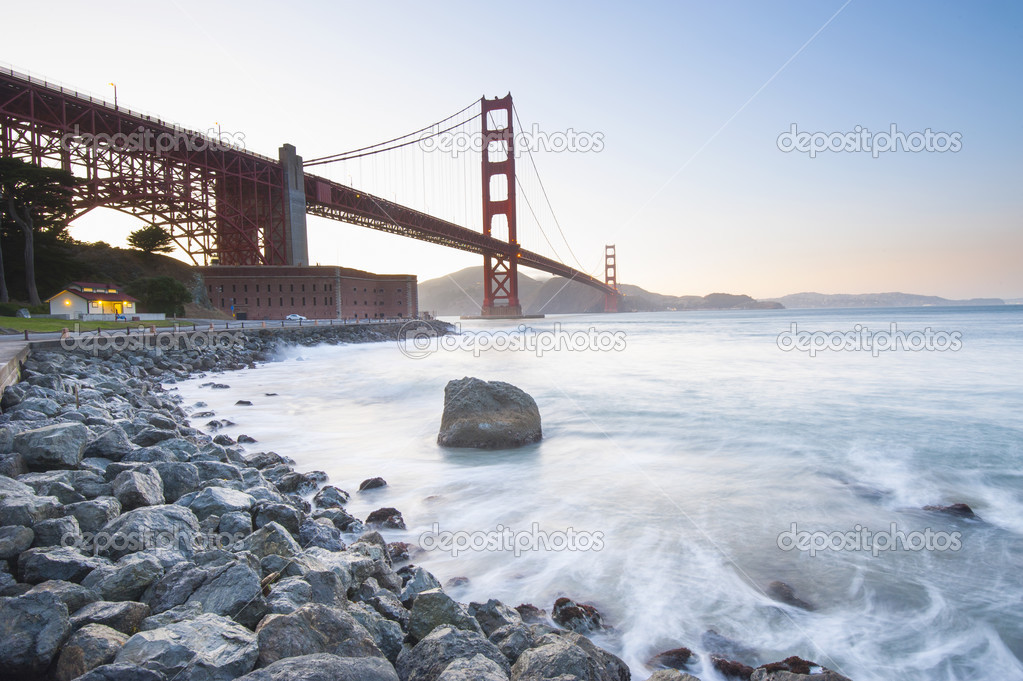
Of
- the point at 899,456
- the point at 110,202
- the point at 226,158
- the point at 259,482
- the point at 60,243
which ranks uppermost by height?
the point at 226,158

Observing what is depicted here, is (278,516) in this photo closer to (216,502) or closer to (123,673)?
(216,502)

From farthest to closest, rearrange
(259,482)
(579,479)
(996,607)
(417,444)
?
(417,444) → (579,479) → (259,482) → (996,607)

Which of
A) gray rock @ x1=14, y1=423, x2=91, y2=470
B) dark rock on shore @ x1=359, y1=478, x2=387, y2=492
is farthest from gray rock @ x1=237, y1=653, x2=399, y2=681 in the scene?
dark rock on shore @ x1=359, y1=478, x2=387, y2=492

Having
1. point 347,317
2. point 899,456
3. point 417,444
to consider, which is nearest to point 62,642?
point 417,444

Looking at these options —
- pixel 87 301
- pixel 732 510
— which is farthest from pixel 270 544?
pixel 87 301

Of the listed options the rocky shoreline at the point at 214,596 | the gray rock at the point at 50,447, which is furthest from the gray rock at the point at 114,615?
the gray rock at the point at 50,447

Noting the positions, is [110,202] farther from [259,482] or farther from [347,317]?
[259,482]

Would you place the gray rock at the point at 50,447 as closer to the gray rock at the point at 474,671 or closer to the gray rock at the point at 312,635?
the gray rock at the point at 312,635
